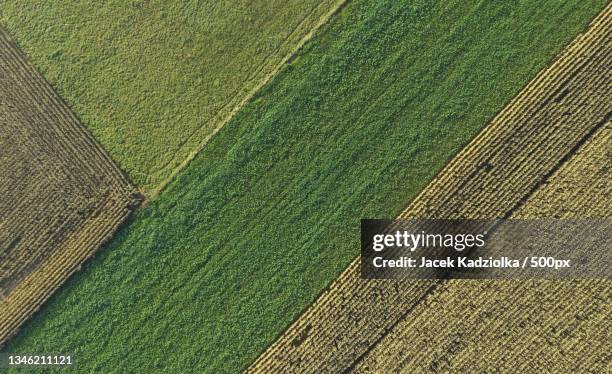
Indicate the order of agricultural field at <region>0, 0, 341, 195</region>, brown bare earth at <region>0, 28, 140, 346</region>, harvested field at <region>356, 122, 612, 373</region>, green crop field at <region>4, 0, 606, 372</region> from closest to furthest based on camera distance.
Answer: harvested field at <region>356, 122, 612, 373</region>
green crop field at <region>4, 0, 606, 372</region>
brown bare earth at <region>0, 28, 140, 346</region>
agricultural field at <region>0, 0, 341, 195</region>

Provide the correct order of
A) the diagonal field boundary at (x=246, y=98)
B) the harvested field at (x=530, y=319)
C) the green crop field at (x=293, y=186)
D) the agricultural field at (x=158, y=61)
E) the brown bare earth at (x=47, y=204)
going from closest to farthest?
the harvested field at (x=530, y=319)
the green crop field at (x=293, y=186)
the brown bare earth at (x=47, y=204)
the diagonal field boundary at (x=246, y=98)
the agricultural field at (x=158, y=61)

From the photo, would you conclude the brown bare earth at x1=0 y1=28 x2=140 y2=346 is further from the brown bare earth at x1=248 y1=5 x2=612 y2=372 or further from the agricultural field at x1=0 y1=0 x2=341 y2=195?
the brown bare earth at x1=248 y1=5 x2=612 y2=372

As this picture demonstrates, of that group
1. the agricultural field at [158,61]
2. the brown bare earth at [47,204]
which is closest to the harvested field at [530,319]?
the agricultural field at [158,61]

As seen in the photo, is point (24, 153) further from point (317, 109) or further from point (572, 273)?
point (572, 273)

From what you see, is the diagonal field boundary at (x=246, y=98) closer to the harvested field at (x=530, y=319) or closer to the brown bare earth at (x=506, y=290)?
the brown bare earth at (x=506, y=290)

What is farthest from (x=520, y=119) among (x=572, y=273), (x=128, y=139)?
(x=128, y=139)
